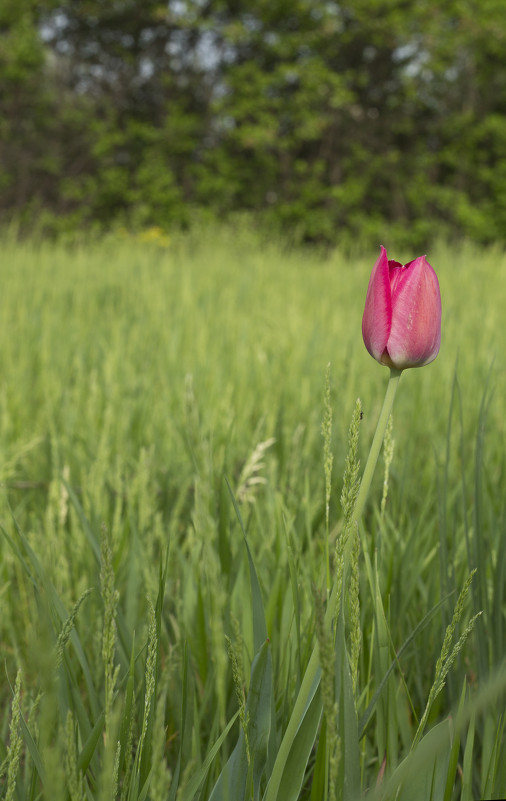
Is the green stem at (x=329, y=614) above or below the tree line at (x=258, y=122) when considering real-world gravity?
below

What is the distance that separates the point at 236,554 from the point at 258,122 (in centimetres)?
839

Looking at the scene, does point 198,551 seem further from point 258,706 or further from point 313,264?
point 313,264

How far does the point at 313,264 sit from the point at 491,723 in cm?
463

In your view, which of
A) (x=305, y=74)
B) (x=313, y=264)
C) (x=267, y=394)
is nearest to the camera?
(x=267, y=394)

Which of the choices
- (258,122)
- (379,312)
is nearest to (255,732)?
(379,312)

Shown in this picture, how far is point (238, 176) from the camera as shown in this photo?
341 inches

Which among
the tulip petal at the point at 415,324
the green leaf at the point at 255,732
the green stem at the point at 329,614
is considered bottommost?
the green leaf at the point at 255,732

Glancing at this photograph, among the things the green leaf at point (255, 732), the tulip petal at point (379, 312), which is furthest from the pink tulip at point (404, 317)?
the green leaf at point (255, 732)

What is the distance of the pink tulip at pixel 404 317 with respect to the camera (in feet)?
1.26

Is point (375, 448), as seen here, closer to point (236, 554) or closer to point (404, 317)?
point (404, 317)

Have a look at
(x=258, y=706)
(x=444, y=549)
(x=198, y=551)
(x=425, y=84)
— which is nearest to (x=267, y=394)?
(x=198, y=551)

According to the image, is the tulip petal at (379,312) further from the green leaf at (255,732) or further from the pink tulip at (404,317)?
the green leaf at (255,732)

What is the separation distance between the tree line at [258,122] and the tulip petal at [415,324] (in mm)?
8043

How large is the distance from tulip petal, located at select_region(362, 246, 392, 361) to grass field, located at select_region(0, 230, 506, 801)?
0.05 meters
